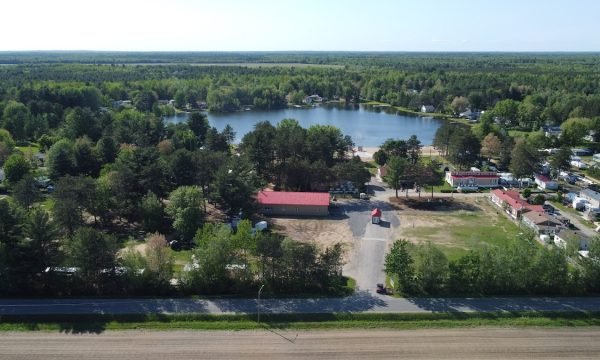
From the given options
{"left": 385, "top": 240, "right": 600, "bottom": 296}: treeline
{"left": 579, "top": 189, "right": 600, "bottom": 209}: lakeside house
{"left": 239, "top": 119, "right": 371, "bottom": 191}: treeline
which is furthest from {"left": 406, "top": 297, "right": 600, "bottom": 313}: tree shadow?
{"left": 239, "top": 119, "right": 371, "bottom": 191}: treeline

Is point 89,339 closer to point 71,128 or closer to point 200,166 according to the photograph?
point 200,166

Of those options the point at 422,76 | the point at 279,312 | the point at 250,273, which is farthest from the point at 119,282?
the point at 422,76

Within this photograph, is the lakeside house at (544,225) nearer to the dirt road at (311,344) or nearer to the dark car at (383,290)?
the dirt road at (311,344)

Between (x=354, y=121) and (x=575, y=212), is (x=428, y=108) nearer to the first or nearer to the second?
(x=354, y=121)

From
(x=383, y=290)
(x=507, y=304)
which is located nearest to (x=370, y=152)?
(x=383, y=290)

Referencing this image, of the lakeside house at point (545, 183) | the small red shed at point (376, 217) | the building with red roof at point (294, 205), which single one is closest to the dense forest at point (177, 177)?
the building with red roof at point (294, 205)

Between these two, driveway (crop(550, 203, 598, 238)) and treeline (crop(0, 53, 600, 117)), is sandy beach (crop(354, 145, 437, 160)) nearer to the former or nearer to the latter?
driveway (crop(550, 203, 598, 238))
